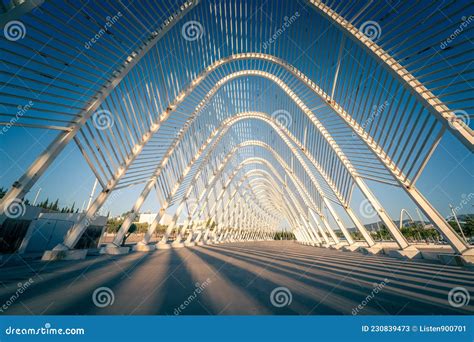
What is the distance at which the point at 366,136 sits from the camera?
36.6 feet

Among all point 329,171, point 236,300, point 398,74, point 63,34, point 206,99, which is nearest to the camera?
point 236,300

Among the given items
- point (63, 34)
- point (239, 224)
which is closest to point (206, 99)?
point (63, 34)

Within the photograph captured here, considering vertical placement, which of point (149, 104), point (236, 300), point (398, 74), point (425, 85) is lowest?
point (236, 300)

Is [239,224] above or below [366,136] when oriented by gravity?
above

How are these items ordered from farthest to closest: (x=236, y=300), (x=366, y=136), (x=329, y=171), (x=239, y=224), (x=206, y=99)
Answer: (x=239, y=224)
(x=206, y=99)
(x=329, y=171)
(x=366, y=136)
(x=236, y=300)

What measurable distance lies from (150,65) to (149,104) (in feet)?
7.11

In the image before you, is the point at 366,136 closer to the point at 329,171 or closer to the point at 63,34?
the point at 329,171

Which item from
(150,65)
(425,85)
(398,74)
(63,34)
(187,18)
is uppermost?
(187,18)

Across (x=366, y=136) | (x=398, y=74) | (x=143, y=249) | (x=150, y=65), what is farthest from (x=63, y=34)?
(x=366, y=136)

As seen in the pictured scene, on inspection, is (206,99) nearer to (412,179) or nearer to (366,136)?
(366,136)

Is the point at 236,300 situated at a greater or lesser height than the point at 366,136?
lesser

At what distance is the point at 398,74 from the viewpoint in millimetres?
7914

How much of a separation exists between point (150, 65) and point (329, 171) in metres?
15.7

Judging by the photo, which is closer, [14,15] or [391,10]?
[14,15]
